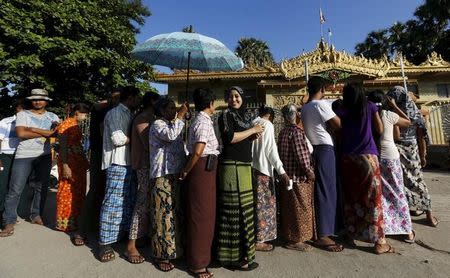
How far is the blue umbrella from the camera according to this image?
4.13m

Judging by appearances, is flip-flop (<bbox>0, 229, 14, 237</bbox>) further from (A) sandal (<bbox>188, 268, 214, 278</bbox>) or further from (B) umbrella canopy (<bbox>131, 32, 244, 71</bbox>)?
(B) umbrella canopy (<bbox>131, 32, 244, 71</bbox>)

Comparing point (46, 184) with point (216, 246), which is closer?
point (216, 246)

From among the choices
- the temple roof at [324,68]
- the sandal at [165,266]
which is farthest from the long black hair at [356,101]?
the temple roof at [324,68]

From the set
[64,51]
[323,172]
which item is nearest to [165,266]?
[323,172]

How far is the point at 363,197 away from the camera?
3211 mm

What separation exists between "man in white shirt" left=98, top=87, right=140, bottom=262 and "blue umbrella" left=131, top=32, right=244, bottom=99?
4.44ft

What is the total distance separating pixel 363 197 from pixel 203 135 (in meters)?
1.95

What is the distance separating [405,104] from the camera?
154 inches

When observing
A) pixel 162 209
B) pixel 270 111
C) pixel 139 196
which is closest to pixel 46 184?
pixel 139 196

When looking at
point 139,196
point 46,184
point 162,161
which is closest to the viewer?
point 162,161

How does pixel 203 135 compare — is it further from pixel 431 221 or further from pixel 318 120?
pixel 431 221

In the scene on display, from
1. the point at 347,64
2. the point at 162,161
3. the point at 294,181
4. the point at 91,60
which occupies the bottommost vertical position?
the point at 294,181

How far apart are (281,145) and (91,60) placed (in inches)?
380

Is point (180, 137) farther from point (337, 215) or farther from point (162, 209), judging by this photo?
point (337, 215)
